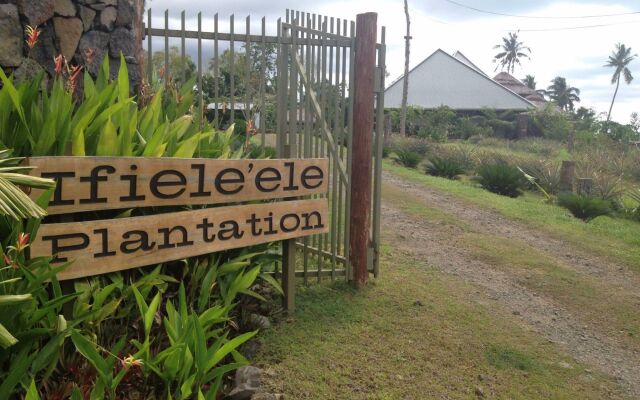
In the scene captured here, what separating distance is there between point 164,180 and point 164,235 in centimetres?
33

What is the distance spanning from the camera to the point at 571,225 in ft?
33.0

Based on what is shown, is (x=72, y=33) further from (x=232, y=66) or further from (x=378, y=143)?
(x=378, y=143)

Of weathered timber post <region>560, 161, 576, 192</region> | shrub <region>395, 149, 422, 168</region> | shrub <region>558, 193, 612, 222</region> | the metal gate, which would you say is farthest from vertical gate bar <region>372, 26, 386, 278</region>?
shrub <region>395, 149, 422, 168</region>

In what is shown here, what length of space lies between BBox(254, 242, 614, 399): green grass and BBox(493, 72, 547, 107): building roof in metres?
50.4

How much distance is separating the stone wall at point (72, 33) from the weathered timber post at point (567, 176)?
11.1m

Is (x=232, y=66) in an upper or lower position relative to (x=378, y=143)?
upper

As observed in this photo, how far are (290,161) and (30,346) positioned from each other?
217cm

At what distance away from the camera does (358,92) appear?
5270mm

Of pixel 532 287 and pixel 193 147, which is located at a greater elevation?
pixel 193 147

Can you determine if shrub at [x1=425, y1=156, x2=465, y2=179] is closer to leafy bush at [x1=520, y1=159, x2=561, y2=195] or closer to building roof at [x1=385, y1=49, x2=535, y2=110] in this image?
leafy bush at [x1=520, y1=159, x2=561, y2=195]

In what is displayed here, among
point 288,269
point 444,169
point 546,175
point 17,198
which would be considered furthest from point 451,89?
point 17,198

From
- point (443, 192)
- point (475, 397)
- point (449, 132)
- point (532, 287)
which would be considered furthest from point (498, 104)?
point (475, 397)

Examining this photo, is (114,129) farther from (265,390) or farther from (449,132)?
(449,132)

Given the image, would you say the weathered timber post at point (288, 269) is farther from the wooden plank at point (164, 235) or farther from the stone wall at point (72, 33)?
the stone wall at point (72, 33)
